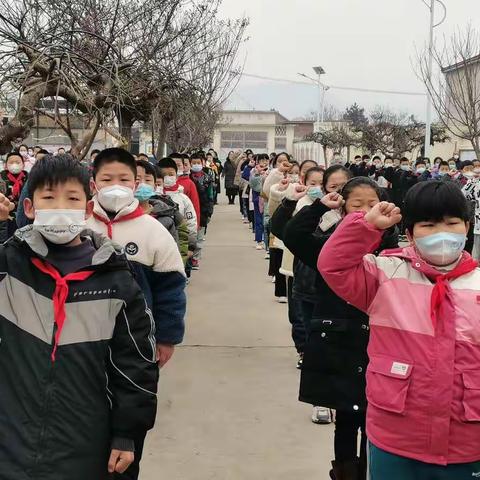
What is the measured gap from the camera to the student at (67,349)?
209cm

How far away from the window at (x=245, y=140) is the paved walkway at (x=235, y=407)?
51457mm

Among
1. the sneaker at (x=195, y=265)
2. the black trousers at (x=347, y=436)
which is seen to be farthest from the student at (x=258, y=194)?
the black trousers at (x=347, y=436)

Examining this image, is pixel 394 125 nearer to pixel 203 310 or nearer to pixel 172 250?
pixel 203 310

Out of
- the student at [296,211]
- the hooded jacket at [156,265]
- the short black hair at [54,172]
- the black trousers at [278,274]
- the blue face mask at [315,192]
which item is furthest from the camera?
A: the black trousers at [278,274]

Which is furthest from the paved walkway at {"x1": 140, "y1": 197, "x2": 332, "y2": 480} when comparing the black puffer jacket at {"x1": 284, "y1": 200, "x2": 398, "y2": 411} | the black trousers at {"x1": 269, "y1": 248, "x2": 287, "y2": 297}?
the black puffer jacket at {"x1": 284, "y1": 200, "x2": 398, "y2": 411}

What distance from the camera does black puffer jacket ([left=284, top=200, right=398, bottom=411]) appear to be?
3.28 m

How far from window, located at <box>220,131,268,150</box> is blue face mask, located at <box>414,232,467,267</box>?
57.0 meters

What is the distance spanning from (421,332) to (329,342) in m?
1.08

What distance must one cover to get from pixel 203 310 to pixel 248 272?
9.05 ft

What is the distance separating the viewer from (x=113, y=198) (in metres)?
3.20

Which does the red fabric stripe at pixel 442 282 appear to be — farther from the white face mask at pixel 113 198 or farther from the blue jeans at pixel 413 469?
the white face mask at pixel 113 198

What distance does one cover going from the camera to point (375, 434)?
7.84 ft

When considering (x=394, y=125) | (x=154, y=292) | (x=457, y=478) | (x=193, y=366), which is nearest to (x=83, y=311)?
(x=154, y=292)

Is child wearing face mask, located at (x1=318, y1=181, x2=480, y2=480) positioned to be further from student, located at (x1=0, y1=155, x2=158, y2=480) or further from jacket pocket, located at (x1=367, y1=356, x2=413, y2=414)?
student, located at (x1=0, y1=155, x2=158, y2=480)
